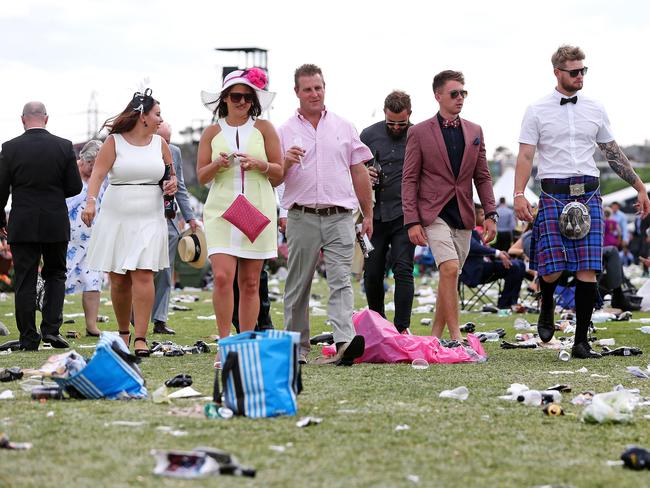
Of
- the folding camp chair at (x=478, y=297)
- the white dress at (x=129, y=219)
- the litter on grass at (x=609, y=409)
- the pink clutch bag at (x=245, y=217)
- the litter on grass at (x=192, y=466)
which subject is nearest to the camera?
the litter on grass at (x=192, y=466)

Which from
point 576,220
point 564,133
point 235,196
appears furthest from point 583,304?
point 235,196

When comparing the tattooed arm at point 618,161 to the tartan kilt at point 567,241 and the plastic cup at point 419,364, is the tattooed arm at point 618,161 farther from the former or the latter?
the plastic cup at point 419,364

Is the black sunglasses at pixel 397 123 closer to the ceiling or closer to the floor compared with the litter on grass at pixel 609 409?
closer to the ceiling

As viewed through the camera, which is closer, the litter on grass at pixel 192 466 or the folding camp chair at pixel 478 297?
the litter on grass at pixel 192 466

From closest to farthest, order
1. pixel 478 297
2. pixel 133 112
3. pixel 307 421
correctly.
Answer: pixel 307 421, pixel 133 112, pixel 478 297

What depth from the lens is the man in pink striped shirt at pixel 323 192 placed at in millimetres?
8219

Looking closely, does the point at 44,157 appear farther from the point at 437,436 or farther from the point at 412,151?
the point at 437,436

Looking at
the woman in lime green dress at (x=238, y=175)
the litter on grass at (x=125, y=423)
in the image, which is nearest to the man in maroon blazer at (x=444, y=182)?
the woman in lime green dress at (x=238, y=175)

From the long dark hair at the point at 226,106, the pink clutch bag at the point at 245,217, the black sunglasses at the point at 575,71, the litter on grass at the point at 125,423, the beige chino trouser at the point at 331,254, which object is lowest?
the litter on grass at the point at 125,423

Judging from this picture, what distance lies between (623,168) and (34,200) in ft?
15.9

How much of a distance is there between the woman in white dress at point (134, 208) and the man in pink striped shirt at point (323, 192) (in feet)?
3.75

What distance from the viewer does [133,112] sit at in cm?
898

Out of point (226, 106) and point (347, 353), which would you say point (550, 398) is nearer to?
point (347, 353)

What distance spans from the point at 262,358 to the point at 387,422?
26.1 inches
